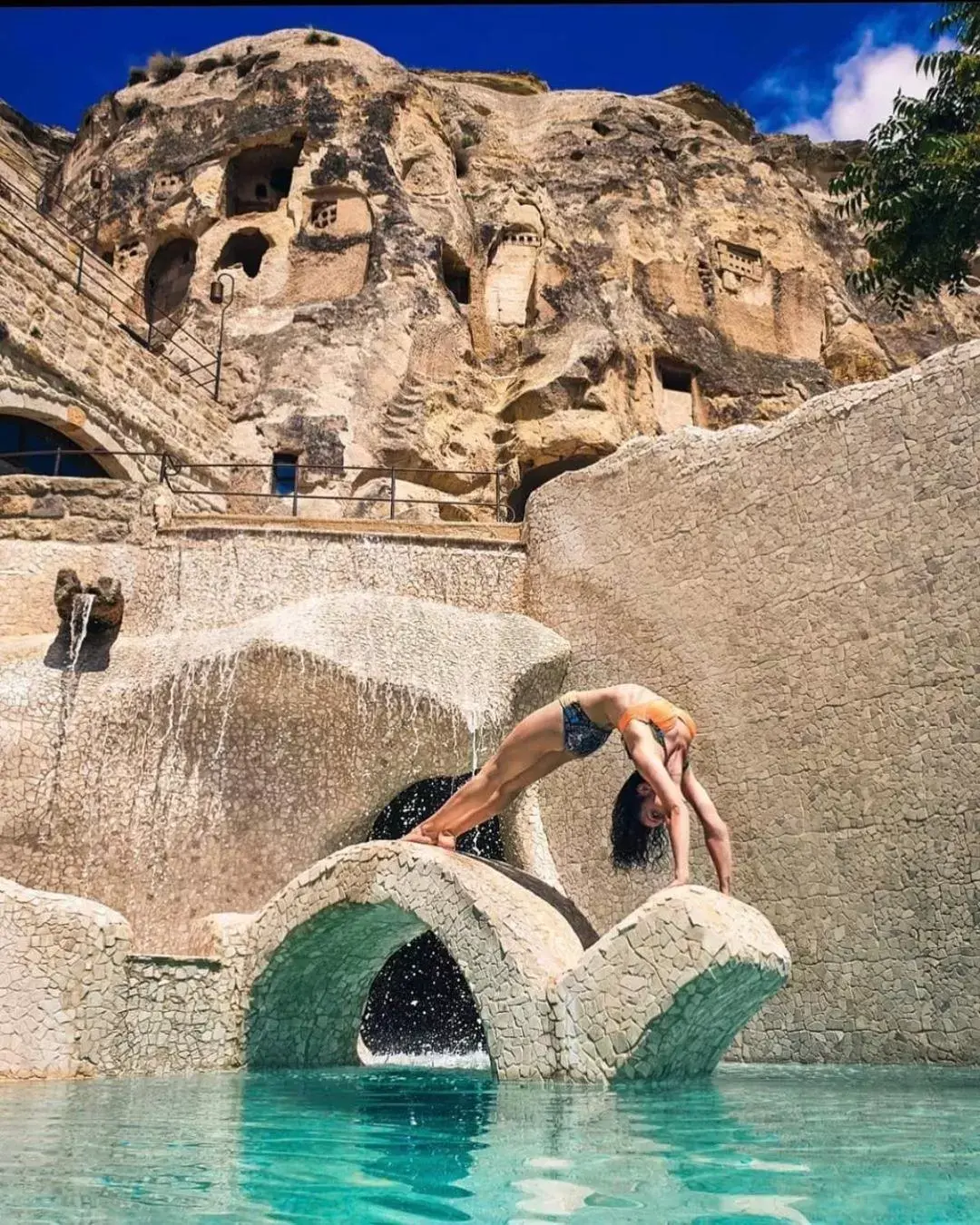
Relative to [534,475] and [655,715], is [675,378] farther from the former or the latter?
[655,715]

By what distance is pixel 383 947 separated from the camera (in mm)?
7852

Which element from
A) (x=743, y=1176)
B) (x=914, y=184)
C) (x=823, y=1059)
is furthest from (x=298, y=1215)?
(x=914, y=184)

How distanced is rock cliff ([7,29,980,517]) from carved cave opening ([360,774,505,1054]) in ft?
27.5

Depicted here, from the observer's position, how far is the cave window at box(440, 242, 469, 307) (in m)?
25.4

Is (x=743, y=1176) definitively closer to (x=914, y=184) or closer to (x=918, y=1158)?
(x=918, y=1158)

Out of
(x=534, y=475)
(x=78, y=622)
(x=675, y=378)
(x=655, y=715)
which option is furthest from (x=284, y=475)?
(x=655, y=715)

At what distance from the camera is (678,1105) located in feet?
17.9

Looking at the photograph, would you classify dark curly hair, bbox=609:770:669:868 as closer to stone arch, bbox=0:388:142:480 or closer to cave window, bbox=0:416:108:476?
stone arch, bbox=0:388:142:480

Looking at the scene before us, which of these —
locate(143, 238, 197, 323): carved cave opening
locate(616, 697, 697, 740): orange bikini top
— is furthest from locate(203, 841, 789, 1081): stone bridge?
locate(143, 238, 197, 323): carved cave opening

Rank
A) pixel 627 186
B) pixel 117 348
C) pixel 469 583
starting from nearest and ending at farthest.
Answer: pixel 469 583, pixel 117 348, pixel 627 186

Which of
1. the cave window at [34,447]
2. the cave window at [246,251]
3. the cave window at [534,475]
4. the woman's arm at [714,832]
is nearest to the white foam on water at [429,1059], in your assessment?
the woman's arm at [714,832]

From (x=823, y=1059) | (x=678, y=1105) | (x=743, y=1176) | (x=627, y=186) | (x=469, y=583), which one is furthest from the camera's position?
(x=627, y=186)

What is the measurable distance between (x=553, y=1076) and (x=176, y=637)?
23.9 feet

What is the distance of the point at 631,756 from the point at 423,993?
22.7ft
